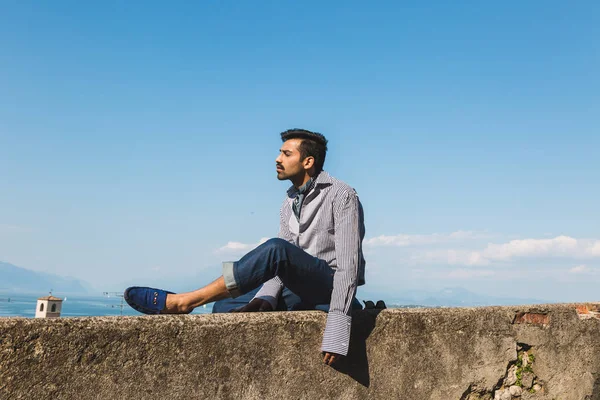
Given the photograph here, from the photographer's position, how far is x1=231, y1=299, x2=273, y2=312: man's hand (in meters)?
2.95

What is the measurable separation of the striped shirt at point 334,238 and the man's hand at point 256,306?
8 centimetres

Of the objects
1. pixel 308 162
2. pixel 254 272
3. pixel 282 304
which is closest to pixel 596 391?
pixel 282 304

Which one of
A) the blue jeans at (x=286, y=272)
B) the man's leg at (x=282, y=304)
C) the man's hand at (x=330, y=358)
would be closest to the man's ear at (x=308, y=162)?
the blue jeans at (x=286, y=272)

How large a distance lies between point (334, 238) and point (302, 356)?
0.72 metres

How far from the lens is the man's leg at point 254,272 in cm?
264

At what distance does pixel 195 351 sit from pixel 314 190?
1.23m

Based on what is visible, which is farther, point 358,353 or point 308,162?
point 308,162

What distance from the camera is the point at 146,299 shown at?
8.50 ft

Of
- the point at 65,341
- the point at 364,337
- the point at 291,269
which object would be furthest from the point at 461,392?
the point at 65,341

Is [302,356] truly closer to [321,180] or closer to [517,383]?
[321,180]

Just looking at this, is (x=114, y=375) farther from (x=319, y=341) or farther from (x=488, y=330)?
(x=488, y=330)

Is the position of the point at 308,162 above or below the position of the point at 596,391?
above

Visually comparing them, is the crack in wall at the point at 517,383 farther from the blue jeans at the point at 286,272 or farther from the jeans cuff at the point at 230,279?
the jeans cuff at the point at 230,279

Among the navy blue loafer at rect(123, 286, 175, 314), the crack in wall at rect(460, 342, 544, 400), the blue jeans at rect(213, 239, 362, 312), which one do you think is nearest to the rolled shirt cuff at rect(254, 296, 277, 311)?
the blue jeans at rect(213, 239, 362, 312)
